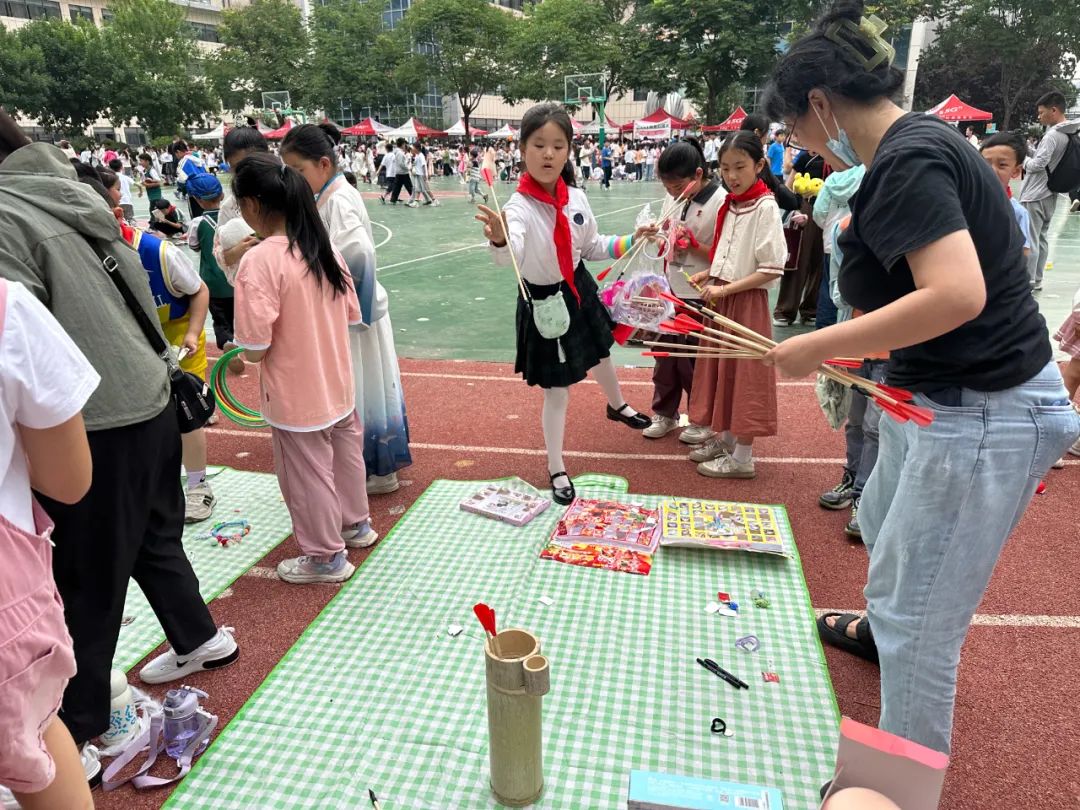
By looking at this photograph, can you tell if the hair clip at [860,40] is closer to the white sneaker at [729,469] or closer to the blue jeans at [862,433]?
the blue jeans at [862,433]

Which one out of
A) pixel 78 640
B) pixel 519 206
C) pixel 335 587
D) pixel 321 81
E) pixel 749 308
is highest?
pixel 321 81

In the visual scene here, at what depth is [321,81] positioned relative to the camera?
131 feet

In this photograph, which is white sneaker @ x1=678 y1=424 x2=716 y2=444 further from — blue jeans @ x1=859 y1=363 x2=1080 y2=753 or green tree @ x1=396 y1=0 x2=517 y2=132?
green tree @ x1=396 y1=0 x2=517 y2=132

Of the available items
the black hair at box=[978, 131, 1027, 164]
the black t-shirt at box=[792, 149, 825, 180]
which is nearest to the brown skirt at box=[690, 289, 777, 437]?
the black hair at box=[978, 131, 1027, 164]

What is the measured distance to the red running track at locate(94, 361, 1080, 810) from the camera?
1972mm

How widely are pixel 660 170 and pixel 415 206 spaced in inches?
557

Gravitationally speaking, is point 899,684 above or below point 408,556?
above

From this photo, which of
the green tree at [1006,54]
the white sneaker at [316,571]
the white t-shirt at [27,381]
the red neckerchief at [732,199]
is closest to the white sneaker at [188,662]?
the white sneaker at [316,571]

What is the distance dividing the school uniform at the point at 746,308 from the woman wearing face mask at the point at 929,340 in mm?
1734

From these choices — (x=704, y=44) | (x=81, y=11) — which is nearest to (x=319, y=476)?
(x=704, y=44)

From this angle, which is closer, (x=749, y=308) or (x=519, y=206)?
(x=519, y=206)

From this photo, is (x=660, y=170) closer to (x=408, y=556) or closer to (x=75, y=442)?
(x=408, y=556)

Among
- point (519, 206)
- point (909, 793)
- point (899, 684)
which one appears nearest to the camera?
point (909, 793)

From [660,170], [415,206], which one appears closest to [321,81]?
[415,206]
